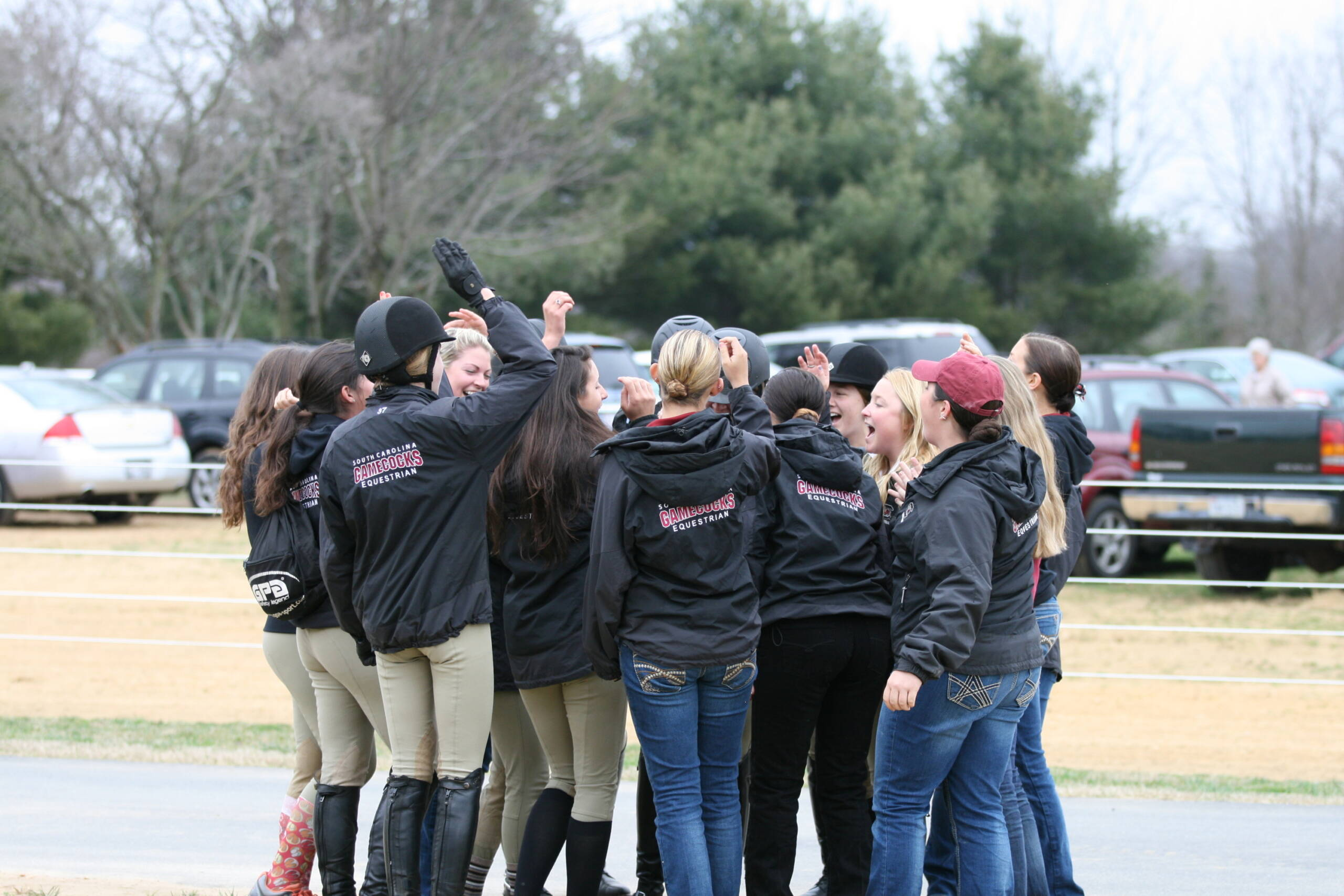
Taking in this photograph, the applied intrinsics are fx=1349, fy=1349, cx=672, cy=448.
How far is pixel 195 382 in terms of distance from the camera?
53.7ft

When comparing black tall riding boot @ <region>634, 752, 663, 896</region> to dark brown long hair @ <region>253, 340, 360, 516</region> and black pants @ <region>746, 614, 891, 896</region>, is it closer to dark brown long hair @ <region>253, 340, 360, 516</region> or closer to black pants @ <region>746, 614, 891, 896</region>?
black pants @ <region>746, 614, 891, 896</region>

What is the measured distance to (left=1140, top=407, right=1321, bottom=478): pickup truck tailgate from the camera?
35.1 feet

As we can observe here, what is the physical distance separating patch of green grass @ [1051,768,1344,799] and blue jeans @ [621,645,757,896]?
272 cm

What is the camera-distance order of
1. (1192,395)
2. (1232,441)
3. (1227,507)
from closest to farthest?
(1227,507)
(1232,441)
(1192,395)

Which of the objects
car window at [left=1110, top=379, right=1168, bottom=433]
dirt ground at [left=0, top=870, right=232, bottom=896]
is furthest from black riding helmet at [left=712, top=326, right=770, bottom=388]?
car window at [left=1110, top=379, right=1168, bottom=433]

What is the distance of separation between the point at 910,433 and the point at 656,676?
47.3 inches

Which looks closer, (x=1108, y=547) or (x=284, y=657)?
(x=284, y=657)

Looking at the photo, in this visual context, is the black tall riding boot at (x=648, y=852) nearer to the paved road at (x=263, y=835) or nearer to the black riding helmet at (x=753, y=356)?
the paved road at (x=263, y=835)

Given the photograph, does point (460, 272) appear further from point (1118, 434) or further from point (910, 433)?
point (1118, 434)

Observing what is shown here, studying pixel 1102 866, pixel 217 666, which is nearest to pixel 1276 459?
pixel 1102 866

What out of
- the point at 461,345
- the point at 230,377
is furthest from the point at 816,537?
the point at 230,377

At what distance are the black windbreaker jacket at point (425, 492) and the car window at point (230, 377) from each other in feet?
42.3

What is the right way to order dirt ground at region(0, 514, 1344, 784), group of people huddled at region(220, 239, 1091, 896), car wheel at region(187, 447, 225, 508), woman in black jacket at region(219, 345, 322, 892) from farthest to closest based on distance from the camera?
car wheel at region(187, 447, 225, 508) < dirt ground at region(0, 514, 1344, 784) < woman in black jacket at region(219, 345, 322, 892) < group of people huddled at region(220, 239, 1091, 896)

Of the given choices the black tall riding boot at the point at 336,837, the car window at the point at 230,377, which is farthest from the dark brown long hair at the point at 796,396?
the car window at the point at 230,377
